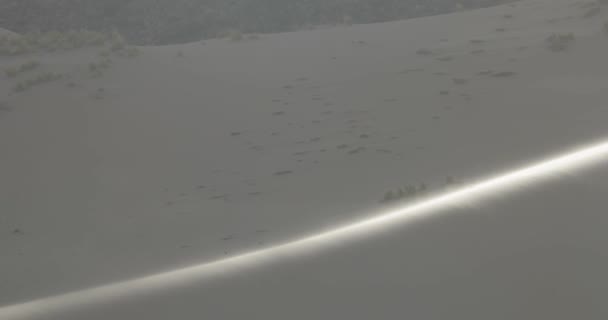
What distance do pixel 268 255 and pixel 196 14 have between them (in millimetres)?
34825

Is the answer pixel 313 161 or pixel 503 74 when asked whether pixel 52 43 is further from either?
pixel 503 74

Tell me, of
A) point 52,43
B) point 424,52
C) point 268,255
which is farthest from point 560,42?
point 52,43

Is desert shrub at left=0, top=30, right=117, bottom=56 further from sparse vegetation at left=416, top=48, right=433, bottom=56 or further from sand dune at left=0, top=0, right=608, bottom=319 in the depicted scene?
sparse vegetation at left=416, top=48, right=433, bottom=56

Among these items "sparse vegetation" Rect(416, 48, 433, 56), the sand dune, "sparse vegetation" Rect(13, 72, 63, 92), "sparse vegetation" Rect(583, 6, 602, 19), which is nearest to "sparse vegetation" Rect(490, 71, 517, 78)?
the sand dune

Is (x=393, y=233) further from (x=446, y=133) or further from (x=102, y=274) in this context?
(x=446, y=133)

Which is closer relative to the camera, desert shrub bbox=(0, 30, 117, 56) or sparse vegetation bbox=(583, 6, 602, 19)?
sparse vegetation bbox=(583, 6, 602, 19)

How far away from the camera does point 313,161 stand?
8.24 meters

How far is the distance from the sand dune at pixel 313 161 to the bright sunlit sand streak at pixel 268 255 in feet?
0.59

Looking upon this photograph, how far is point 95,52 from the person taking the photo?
14602 millimetres

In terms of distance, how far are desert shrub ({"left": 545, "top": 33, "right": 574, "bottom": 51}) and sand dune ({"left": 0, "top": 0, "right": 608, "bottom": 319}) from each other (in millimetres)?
141

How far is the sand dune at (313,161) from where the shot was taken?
4.02m

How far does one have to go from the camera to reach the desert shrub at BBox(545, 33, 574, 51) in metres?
11.2

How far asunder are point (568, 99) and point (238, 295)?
617cm

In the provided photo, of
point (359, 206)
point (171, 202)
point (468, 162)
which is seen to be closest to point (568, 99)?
point (468, 162)
